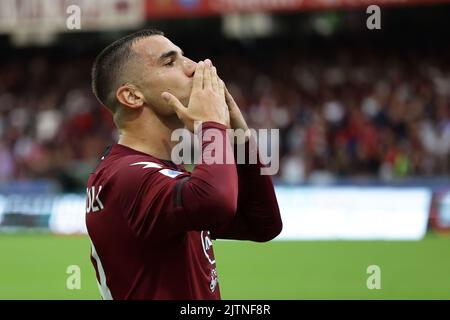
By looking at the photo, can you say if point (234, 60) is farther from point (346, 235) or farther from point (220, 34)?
point (346, 235)

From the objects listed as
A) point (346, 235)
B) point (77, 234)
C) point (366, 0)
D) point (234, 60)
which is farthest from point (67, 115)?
point (346, 235)

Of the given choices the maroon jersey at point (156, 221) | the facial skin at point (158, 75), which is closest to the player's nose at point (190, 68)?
the facial skin at point (158, 75)

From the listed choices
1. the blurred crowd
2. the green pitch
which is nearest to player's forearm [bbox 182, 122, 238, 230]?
the green pitch

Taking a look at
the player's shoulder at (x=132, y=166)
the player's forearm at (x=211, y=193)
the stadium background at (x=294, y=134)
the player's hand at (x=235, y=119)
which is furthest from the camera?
the stadium background at (x=294, y=134)

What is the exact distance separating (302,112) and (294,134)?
1.09m

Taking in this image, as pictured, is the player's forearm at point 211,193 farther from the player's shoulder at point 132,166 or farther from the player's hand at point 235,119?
the player's hand at point 235,119

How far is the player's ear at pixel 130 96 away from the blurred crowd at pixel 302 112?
15.9m

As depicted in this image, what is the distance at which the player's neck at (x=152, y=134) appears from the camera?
3.64 metres

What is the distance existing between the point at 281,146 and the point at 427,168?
382 centimetres

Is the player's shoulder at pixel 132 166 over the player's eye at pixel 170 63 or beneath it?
beneath

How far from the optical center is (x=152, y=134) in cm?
364

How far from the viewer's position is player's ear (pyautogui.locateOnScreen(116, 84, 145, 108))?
3.61 meters

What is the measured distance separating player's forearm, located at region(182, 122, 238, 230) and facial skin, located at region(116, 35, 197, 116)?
1.36 feet

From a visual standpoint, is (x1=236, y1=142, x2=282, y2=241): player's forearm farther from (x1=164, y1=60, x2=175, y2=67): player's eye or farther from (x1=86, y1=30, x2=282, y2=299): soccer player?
(x1=164, y1=60, x2=175, y2=67): player's eye
